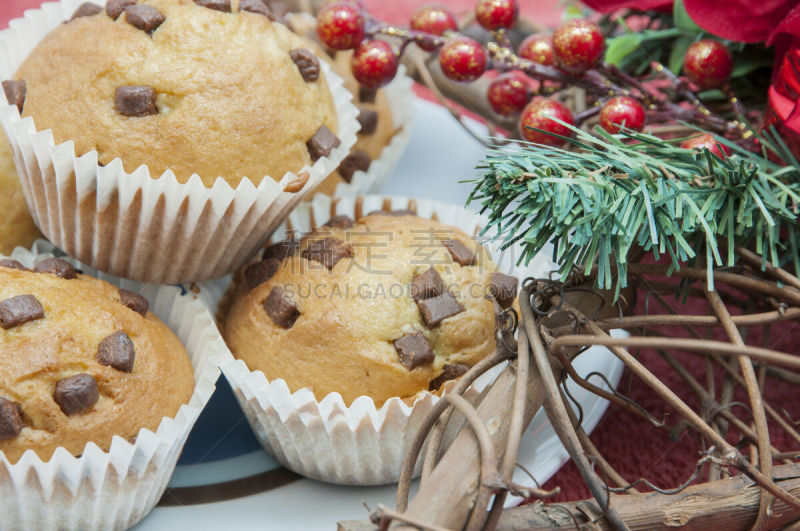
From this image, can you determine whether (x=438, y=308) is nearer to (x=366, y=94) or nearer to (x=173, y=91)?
(x=173, y=91)

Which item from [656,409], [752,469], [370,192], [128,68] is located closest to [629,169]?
[752,469]

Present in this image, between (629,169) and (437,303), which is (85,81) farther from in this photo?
(629,169)

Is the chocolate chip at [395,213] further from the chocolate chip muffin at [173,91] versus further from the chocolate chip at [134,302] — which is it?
the chocolate chip at [134,302]

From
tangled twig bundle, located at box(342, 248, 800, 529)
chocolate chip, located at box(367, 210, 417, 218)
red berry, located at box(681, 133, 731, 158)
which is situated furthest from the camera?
chocolate chip, located at box(367, 210, 417, 218)

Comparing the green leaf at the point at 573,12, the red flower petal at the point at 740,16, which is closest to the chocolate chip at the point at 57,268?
the red flower petal at the point at 740,16

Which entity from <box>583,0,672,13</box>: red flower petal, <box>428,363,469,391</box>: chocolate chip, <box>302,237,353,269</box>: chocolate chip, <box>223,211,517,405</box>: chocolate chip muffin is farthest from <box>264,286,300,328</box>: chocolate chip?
<box>583,0,672,13</box>: red flower petal

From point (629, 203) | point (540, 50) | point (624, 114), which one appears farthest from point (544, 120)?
point (629, 203)

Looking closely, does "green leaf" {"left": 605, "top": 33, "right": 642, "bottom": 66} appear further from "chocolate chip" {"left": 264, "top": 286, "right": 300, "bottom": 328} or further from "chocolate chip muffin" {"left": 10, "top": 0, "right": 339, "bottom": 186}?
"chocolate chip" {"left": 264, "top": 286, "right": 300, "bottom": 328}
